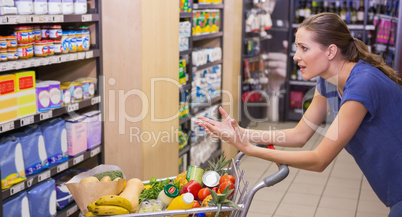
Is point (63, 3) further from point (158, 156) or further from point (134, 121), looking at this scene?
point (158, 156)

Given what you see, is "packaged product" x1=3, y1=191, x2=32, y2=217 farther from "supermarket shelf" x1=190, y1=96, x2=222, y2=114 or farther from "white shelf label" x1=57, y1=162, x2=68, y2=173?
"supermarket shelf" x1=190, y1=96, x2=222, y2=114

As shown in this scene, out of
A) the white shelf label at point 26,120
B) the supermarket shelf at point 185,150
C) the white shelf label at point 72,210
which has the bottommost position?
the white shelf label at point 72,210

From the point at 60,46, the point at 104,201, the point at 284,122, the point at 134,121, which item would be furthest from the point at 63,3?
the point at 284,122

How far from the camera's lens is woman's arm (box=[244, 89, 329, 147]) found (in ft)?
8.78

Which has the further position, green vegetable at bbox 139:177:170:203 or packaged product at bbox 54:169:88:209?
packaged product at bbox 54:169:88:209

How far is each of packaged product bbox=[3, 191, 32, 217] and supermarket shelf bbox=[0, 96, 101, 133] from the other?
0.43 meters

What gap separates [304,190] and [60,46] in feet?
10.3

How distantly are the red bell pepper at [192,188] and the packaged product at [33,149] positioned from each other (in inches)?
45.2

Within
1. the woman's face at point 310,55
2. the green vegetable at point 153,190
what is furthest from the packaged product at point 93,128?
the woman's face at point 310,55

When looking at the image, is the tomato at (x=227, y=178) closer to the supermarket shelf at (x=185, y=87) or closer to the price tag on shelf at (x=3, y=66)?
the price tag on shelf at (x=3, y=66)

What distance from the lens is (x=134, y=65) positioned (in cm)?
382

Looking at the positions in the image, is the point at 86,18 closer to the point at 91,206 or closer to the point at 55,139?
the point at 55,139

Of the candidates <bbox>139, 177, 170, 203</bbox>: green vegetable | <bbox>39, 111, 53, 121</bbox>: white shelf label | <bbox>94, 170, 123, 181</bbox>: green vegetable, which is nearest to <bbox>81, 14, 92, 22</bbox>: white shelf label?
<bbox>39, 111, 53, 121</bbox>: white shelf label

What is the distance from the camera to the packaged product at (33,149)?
3.05 meters
